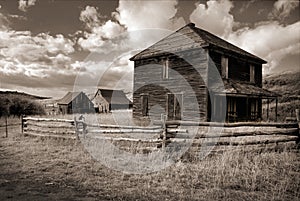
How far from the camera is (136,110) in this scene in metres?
23.0

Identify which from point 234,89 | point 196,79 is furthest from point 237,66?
point 196,79

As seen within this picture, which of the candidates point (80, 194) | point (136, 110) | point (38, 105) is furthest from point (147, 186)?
point (38, 105)

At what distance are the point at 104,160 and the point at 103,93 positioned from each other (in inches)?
1806

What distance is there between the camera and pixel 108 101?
50438mm

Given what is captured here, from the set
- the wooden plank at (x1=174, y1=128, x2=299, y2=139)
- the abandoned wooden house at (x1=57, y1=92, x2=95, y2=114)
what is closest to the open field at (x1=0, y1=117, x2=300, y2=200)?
the wooden plank at (x1=174, y1=128, x2=299, y2=139)

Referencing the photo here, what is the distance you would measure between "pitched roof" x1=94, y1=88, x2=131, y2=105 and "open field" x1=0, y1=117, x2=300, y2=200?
43.8m

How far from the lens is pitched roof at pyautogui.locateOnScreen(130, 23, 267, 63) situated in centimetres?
1884

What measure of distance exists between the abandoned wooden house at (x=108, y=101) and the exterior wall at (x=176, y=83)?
92.5 feet

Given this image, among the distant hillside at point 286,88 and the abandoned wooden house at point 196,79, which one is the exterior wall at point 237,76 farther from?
the distant hillside at point 286,88

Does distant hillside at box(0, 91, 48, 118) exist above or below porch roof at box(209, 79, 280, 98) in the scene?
below

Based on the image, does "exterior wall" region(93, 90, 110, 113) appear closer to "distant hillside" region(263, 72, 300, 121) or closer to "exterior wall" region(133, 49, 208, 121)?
"exterior wall" region(133, 49, 208, 121)

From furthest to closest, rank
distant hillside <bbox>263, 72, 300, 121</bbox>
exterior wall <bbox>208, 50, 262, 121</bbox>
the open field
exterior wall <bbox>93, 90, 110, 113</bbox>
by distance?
exterior wall <bbox>93, 90, 110, 113</bbox>, distant hillside <bbox>263, 72, 300, 121</bbox>, exterior wall <bbox>208, 50, 262, 121</bbox>, the open field

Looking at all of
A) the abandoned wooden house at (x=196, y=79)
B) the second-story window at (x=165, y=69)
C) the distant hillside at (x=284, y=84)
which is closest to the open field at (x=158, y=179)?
the abandoned wooden house at (x=196, y=79)

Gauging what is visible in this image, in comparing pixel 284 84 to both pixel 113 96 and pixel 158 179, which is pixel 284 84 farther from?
pixel 158 179
